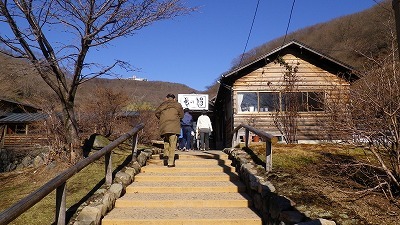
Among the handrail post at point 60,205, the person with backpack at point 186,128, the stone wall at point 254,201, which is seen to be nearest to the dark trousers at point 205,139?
the person with backpack at point 186,128

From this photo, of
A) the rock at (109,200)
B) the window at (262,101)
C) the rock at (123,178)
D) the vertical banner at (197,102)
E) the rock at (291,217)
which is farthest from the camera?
the vertical banner at (197,102)

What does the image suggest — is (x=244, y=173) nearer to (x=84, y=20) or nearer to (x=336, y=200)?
(x=336, y=200)

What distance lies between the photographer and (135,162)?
323 inches

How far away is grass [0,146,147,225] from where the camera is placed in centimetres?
531

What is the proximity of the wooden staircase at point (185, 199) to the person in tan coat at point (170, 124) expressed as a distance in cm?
41

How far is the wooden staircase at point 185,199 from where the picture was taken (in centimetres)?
539

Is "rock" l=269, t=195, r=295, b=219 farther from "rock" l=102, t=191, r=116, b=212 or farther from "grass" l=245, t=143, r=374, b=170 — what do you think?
"rock" l=102, t=191, r=116, b=212

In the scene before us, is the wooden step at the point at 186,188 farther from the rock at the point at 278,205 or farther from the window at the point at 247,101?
the window at the point at 247,101

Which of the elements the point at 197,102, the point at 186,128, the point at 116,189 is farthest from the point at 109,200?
the point at 197,102

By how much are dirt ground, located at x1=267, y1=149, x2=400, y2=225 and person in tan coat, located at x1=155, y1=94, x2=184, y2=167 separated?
273 centimetres

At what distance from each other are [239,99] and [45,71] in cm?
1118

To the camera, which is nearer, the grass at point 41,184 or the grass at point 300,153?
the grass at point 41,184

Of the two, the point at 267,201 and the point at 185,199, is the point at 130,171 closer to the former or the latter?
the point at 185,199

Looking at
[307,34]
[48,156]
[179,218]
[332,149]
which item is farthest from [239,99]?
[307,34]
